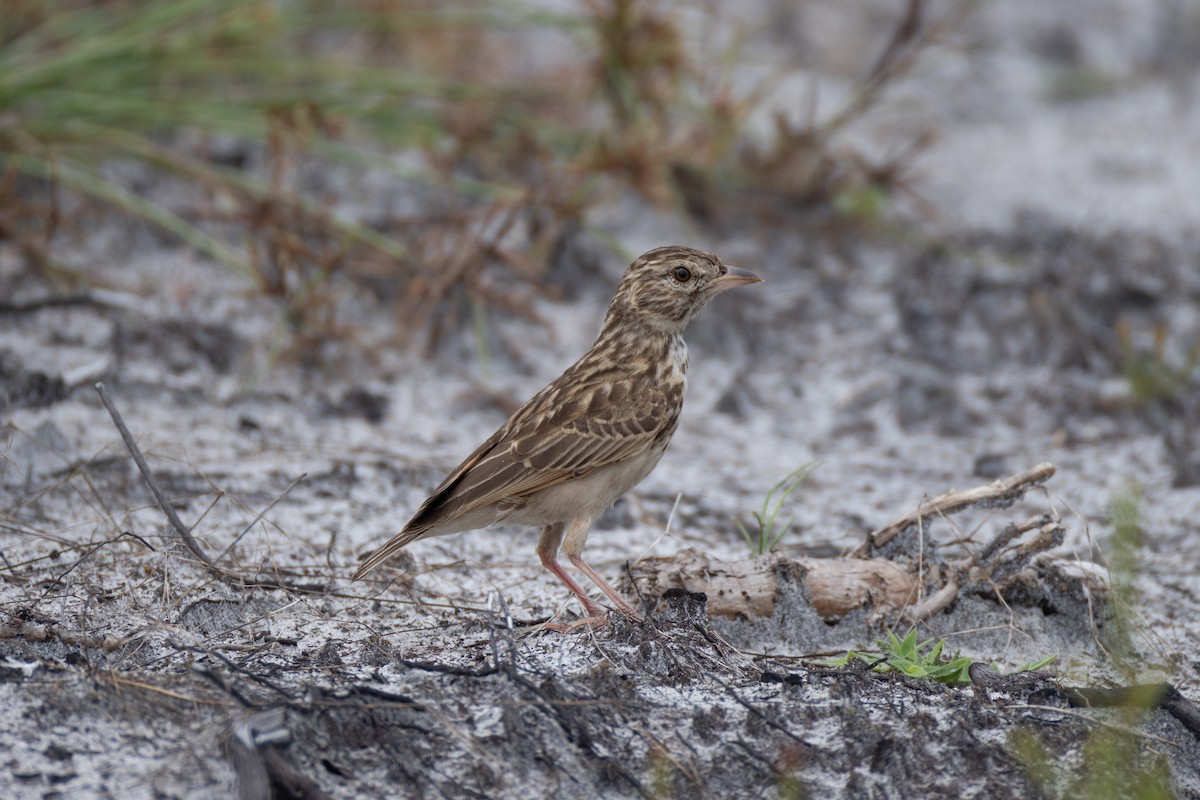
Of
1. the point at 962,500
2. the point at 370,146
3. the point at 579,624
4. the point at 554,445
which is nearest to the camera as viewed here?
the point at 579,624

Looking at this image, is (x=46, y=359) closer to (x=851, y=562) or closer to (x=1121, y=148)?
(x=851, y=562)

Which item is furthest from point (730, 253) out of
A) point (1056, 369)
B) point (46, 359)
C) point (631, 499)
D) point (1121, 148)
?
point (46, 359)

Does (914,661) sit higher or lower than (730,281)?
lower

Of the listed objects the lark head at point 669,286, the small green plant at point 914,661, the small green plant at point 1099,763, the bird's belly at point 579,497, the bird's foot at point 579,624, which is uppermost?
the lark head at point 669,286

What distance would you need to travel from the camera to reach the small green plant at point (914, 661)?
3699 mm

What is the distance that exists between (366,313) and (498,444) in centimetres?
305

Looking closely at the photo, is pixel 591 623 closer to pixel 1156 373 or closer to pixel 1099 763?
pixel 1099 763

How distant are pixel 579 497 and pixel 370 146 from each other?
488 centimetres

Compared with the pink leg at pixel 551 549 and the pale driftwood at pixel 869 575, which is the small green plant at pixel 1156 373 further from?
the pink leg at pixel 551 549

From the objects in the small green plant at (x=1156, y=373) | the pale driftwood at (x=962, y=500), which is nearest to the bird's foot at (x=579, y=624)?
the pale driftwood at (x=962, y=500)

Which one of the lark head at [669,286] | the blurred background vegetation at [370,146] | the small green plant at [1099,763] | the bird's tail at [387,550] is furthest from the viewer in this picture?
the blurred background vegetation at [370,146]

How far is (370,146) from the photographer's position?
28.4 feet

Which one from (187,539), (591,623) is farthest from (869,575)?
(187,539)

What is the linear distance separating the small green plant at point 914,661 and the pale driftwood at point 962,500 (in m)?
0.52
